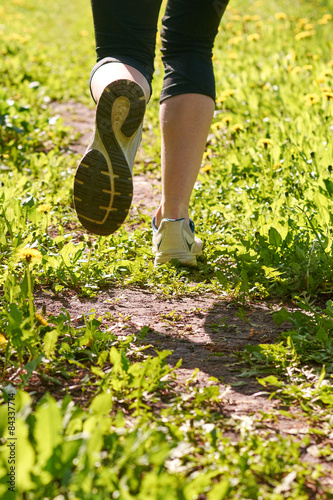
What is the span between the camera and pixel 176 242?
92.9 inches

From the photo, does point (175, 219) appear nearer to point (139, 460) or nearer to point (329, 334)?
point (329, 334)

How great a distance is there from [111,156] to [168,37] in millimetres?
713

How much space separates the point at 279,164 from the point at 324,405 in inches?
73.9

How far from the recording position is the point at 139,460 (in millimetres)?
1152

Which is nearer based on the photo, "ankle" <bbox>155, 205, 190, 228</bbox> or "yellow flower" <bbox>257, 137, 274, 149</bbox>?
"ankle" <bbox>155, 205, 190, 228</bbox>

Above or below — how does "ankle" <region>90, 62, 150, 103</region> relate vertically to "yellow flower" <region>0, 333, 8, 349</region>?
above

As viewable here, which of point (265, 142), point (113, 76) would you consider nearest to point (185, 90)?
point (113, 76)

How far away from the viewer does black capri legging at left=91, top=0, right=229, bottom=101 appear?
198 cm

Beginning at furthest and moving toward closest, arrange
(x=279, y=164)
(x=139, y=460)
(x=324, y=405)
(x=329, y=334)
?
1. (x=279, y=164)
2. (x=329, y=334)
3. (x=324, y=405)
4. (x=139, y=460)

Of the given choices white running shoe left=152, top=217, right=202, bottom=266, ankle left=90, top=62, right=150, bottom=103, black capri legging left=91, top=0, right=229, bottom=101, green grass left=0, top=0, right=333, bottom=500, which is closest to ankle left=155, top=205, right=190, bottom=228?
white running shoe left=152, top=217, right=202, bottom=266

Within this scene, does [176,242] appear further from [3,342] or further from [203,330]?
[3,342]

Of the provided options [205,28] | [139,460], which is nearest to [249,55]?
[205,28]

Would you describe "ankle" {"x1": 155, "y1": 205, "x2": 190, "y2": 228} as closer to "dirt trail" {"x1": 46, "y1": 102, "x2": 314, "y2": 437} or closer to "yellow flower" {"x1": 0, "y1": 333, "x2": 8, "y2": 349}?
"dirt trail" {"x1": 46, "y1": 102, "x2": 314, "y2": 437}

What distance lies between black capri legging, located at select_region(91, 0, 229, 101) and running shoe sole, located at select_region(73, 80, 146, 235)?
0.23 metres
